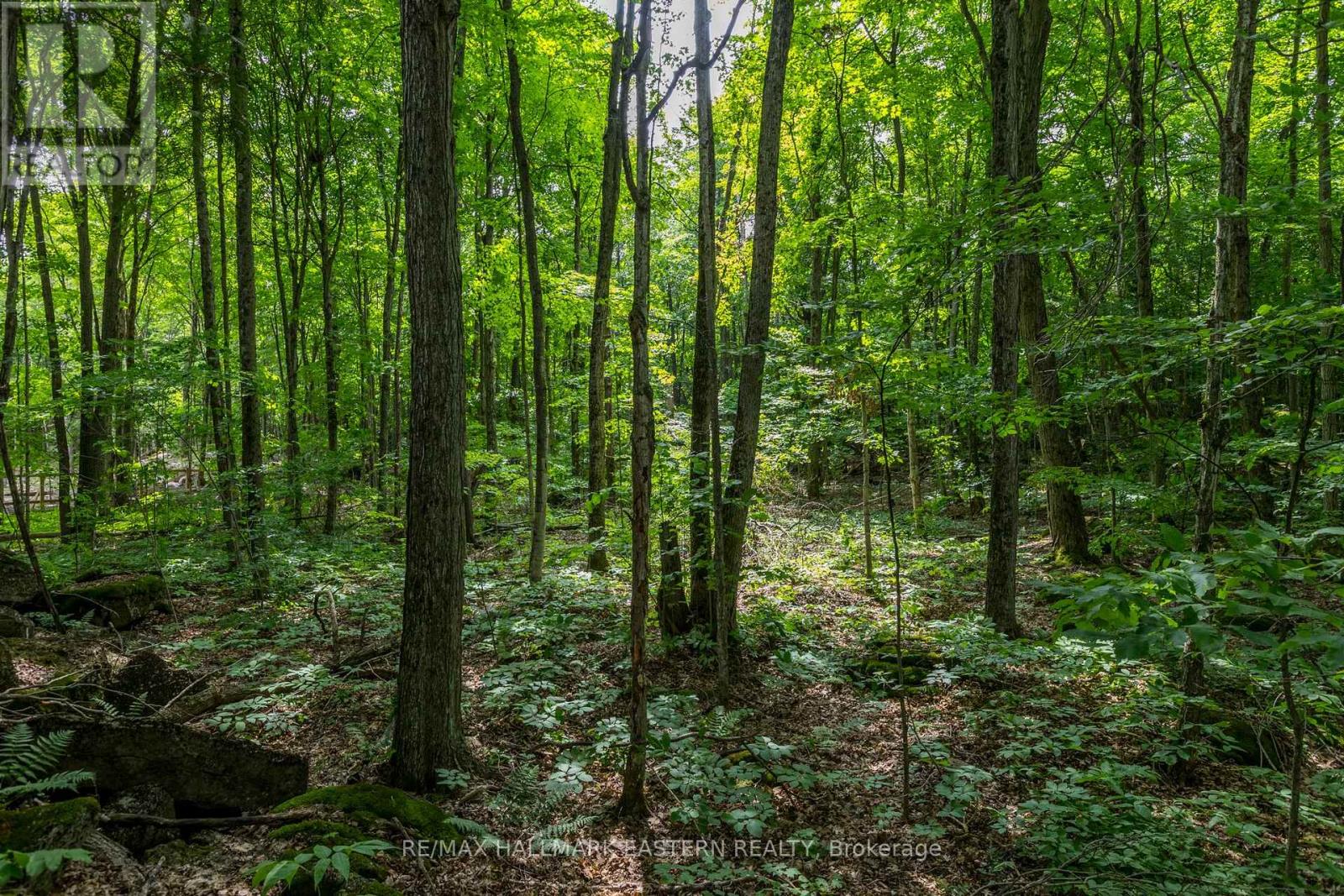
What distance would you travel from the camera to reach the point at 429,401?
4320 millimetres

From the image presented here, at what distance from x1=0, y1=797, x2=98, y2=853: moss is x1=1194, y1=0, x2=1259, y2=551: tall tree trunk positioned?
20.9 feet

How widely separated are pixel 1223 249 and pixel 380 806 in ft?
25.0

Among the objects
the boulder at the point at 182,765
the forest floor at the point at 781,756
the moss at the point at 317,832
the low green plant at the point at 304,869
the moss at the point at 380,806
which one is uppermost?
the low green plant at the point at 304,869

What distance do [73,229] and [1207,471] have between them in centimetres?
2527

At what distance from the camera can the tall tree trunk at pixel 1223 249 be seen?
14.3 feet

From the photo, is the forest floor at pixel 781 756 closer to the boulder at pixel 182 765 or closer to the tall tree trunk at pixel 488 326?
the boulder at pixel 182 765

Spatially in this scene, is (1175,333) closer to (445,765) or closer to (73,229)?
(445,765)

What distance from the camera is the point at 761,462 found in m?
9.70

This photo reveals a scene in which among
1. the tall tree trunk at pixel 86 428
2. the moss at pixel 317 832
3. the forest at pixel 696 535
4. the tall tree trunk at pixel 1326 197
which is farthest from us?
the tall tree trunk at pixel 86 428

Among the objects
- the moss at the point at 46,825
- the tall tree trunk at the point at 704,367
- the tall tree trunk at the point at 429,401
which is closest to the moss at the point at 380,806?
the tall tree trunk at the point at 429,401

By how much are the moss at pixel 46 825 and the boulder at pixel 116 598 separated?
6342mm

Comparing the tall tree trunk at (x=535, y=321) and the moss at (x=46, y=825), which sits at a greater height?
the tall tree trunk at (x=535, y=321)

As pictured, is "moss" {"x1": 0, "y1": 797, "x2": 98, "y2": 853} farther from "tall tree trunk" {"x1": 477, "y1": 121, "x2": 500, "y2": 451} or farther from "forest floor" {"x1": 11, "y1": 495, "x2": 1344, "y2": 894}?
"tall tree trunk" {"x1": 477, "y1": 121, "x2": 500, "y2": 451}

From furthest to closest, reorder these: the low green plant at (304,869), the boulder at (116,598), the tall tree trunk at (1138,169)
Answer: the boulder at (116,598)
the tall tree trunk at (1138,169)
the low green plant at (304,869)
